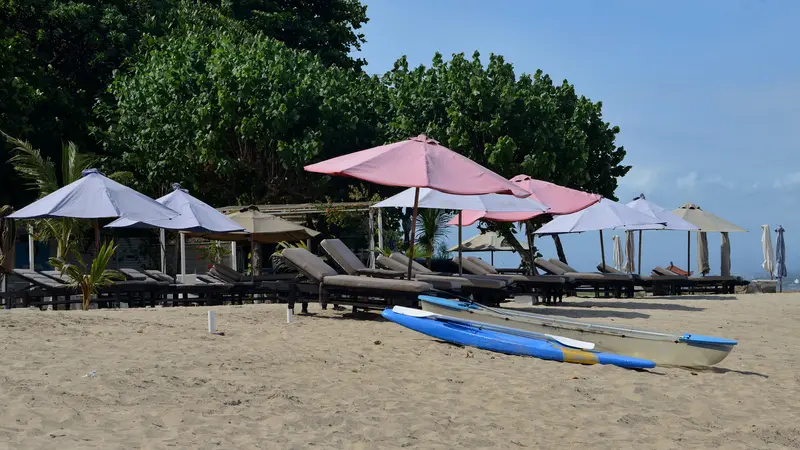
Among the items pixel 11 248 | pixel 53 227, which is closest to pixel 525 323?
pixel 11 248

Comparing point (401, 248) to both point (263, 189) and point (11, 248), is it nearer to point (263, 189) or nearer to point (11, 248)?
point (263, 189)

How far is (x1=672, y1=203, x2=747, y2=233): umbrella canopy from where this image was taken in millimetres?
25703

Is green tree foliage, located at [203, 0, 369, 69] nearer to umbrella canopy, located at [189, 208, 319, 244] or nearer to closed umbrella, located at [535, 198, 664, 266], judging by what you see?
umbrella canopy, located at [189, 208, 319, 244]

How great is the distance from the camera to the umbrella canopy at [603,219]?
1833 centimetres

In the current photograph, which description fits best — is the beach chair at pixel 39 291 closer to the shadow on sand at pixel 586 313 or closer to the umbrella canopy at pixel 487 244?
the shadow on sand at pixel 586 313

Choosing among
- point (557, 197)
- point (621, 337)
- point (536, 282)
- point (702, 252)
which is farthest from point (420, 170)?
point (702, 252)

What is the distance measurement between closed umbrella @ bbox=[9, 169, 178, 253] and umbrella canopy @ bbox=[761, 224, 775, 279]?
72.5 feet

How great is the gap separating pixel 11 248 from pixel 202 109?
13.0 metres

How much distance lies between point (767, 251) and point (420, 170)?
72.6ft

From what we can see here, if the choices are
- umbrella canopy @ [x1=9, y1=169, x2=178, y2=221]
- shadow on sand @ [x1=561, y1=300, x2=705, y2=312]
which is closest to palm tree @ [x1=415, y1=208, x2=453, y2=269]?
shadow on sand @ [x1=561, y1=300, x2=705, y2=312]

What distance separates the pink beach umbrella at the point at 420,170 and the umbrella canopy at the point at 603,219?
6467 millimetres

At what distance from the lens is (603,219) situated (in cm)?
1856

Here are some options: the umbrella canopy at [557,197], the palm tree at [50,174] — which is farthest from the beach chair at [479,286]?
the palm tree at [50,174]

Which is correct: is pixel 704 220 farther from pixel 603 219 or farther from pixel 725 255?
pixel 603 219
